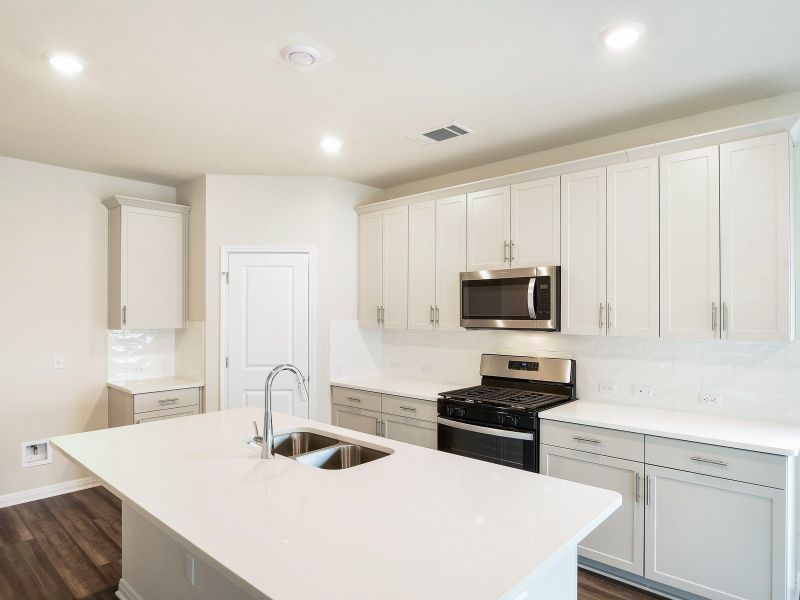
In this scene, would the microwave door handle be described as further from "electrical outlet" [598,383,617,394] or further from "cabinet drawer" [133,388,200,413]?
"cabinet drawer" [133,388,200,413]

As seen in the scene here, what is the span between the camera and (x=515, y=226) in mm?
3555

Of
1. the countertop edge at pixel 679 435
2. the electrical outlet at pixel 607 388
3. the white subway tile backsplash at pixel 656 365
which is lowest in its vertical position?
the countertop edge at pixel 679 435

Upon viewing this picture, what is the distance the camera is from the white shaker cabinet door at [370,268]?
4496 mm

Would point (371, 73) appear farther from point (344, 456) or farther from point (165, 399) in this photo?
point (165, 399)

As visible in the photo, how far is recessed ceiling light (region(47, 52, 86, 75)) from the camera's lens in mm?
2334

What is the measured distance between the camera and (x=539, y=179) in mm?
3438

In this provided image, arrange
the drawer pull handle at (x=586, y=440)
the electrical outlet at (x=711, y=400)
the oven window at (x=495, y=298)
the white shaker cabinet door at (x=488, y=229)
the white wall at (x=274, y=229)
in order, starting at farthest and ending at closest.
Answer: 1. the white wall at (x=274, y=229)
2. the white shaker cabinet door at (x=488, y=229)
3. the oven window at (x=495, y=298)
4. the electrical outlet at (x=711, y=400)
5. the drawer pull handle at (x=586, y=440)

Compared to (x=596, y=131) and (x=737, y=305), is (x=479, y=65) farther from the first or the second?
(x=737, y=305)

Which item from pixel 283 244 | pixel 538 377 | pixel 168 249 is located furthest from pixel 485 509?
pixel 168 249

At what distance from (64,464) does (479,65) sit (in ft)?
14.2

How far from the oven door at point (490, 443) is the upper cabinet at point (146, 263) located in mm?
2632

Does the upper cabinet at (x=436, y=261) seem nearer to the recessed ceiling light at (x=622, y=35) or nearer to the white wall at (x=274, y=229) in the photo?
the white wall at (x=274, y=229)

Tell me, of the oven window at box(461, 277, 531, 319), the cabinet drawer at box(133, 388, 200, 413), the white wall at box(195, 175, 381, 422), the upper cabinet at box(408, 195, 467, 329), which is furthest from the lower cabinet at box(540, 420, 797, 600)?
the cabinet drawer at box(133, 388, 200, 413)

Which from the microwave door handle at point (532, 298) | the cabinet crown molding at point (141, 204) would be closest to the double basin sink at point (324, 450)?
the microwave door handle at point (532, 298)
